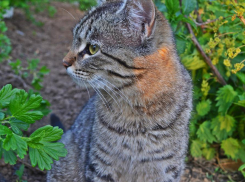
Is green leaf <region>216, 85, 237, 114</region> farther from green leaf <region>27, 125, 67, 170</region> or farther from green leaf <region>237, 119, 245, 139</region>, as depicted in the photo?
green leaf <region>27, 125, 67, 170</region>

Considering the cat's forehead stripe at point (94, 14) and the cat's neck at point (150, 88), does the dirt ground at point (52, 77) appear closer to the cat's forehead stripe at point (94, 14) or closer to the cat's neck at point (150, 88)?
the cat's forehead stripe at point (94, 14)

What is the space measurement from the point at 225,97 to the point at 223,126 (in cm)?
39

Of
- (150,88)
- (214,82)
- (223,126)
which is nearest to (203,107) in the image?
(223,126)

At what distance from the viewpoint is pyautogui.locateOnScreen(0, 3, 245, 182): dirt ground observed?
12.0 ft

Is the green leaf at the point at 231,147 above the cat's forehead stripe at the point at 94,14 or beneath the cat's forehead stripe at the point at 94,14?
beneath

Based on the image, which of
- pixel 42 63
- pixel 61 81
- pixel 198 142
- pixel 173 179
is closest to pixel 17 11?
pixel 42 63

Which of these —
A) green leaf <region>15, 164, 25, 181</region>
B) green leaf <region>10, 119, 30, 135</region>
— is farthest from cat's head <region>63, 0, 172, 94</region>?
green leaf <region>15, 164, 25, 181</region>

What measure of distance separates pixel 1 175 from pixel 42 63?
2966 millimetres

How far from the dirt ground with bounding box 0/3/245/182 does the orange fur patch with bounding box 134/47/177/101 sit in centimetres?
111

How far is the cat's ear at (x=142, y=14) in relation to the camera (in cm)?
224

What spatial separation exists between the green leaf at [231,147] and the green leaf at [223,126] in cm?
7

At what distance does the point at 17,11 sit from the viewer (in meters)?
7.69

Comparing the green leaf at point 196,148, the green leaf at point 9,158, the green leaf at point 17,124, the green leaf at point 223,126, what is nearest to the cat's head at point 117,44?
the green leaf at point 17,124

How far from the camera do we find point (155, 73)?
241cm
